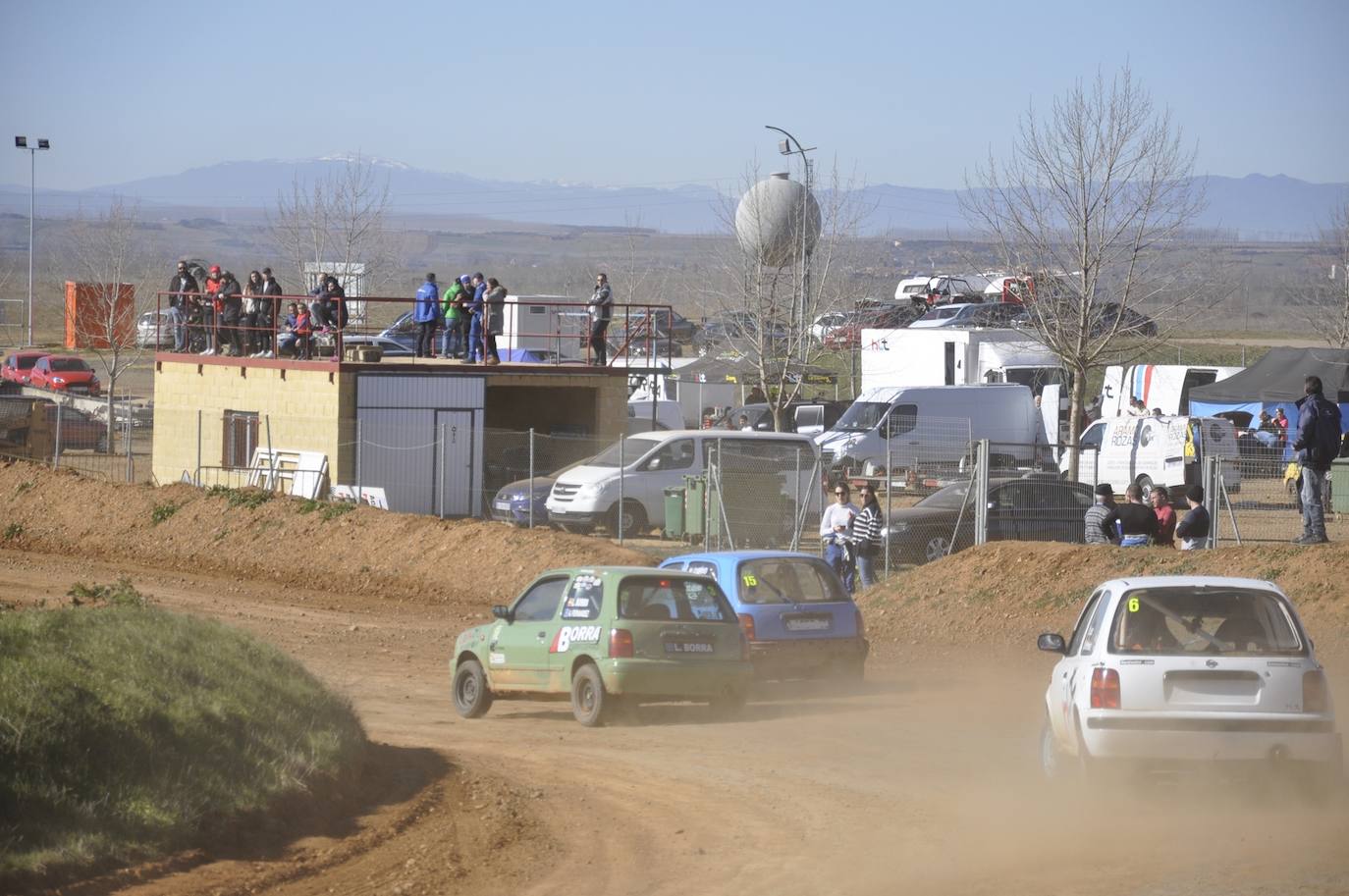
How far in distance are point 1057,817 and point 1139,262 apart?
83.3 feet

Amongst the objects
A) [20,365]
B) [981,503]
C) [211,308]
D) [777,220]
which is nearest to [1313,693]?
[981,503]

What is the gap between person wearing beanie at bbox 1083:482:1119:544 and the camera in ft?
68.3

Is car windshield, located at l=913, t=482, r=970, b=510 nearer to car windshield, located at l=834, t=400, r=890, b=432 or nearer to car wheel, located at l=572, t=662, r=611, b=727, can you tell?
car windshield, located at l=834, t=400, r=890, b=432

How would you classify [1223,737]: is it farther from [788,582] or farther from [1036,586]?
[1036,586]

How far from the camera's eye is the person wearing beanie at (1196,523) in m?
19.7

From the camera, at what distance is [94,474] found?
115 ft

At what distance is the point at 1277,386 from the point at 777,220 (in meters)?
14.6

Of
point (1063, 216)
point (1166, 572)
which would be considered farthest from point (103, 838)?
point (1063, 216)

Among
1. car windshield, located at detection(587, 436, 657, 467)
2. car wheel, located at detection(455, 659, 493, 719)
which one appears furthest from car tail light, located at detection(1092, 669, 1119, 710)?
car windshield, located at detection(587, 436, 657, 467)

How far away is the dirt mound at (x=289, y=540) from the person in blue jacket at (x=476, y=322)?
5.25 meters

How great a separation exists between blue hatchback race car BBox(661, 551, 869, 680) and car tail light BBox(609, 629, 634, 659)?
2.01 metres

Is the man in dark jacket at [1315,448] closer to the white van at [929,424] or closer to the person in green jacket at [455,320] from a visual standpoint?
the white van at [929,424]

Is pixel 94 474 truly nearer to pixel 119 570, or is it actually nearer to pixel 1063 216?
pixel 119 570

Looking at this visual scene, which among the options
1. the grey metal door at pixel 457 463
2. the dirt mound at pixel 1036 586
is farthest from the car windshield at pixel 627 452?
the dirt mound at pixel 1036 586
